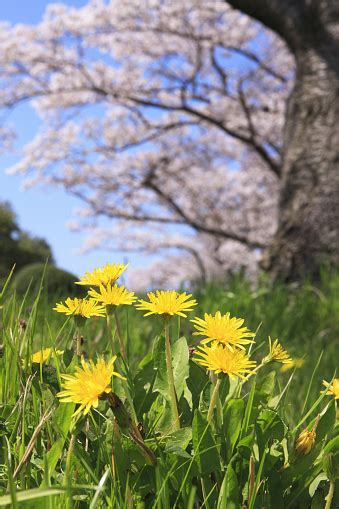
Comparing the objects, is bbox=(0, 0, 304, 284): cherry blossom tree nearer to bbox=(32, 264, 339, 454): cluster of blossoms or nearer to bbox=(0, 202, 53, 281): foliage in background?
bbox=(0, 202, 53, 281): foliage in background

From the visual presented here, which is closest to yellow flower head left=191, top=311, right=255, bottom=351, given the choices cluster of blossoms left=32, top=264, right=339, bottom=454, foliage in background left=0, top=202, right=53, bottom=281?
cluster of blossoms left=32, top=264, right=339, bottom=454

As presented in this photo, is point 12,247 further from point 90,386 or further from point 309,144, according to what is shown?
point 90,386

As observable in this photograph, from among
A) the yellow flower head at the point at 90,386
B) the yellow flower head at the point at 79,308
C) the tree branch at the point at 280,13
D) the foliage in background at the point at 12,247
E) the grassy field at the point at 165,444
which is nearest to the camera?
the yellow flower head at the point at 90,386

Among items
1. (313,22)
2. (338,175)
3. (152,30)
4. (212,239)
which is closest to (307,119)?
(338,175)

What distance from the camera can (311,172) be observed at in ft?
19.0

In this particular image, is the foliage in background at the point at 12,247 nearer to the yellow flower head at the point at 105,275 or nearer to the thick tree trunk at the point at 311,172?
the thick tree trunk at the point at 311,172

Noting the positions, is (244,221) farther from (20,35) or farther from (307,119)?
(307,119)

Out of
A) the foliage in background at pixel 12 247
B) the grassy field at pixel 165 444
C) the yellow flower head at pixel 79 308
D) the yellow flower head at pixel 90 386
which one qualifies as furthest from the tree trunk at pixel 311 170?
the foliage in background at pixel 12 247

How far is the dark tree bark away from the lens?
18.3 feet

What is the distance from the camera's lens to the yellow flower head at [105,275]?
3.39 ft

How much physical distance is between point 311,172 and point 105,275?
200 inches

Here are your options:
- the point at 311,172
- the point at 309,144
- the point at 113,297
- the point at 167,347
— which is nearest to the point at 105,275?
the point at 113,297

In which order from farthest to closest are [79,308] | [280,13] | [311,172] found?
[280,13] → [311,172] → [79,308]

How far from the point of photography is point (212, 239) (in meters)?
18.1
